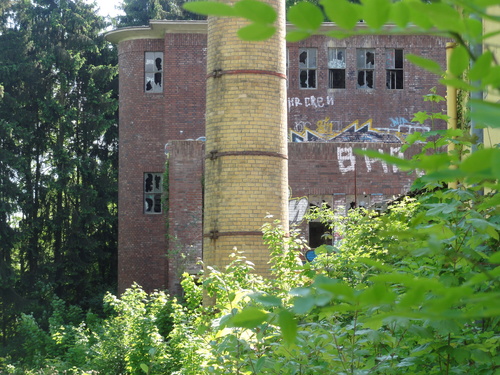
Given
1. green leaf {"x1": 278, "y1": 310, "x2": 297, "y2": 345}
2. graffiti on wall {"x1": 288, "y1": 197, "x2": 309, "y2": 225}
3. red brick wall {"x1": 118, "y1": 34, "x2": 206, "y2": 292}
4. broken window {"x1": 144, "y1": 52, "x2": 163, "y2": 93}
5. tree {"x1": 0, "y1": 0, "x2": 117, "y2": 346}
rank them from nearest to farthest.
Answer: green leaf {"x1": 278, "y1": 310, "x2": 297, "y2": 345}, graffiti on wall {"x1": 288, "y1": 197, "x2": 309, "y2": 225}, red brick wall {"x1": 118, "y1": 34, "x2": 206, "y2": 292}, broken window {"x1": 144, "y1": 52, "x2": 163, "y2": 93}, tree {"x1": 0, "y1": 0, "x2": 117, "y2": 346}

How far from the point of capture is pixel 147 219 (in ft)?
83.8

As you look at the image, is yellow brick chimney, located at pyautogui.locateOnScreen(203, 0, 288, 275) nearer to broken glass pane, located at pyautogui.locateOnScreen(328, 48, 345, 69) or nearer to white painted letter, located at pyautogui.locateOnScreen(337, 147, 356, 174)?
white painted letter, located at pyautogui.locateOnScreen(337, 147, 356, 174)

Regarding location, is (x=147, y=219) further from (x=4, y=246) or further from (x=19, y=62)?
(x=19, y=62)

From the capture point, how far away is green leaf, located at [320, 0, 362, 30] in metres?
1.02

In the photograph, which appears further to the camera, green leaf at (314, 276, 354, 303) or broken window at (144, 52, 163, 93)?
broken window at (144, 52, 163, 93)

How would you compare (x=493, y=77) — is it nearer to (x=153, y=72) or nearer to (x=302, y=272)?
(x=302, y=272)

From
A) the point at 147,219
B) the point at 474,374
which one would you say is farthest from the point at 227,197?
the point at 147,219

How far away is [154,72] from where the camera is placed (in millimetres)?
26297

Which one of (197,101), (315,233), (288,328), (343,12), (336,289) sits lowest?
(315,233)

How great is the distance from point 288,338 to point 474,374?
212cm

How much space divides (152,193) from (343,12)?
24.9 m

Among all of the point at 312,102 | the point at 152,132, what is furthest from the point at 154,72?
the point at 312,102

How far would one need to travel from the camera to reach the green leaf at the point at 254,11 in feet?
3.28

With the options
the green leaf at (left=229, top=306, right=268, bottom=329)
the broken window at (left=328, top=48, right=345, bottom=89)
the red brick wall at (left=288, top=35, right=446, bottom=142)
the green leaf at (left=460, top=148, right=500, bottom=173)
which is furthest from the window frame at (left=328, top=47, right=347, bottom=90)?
the green leaf at (left=460, top=148, right=500, bottom=173)
